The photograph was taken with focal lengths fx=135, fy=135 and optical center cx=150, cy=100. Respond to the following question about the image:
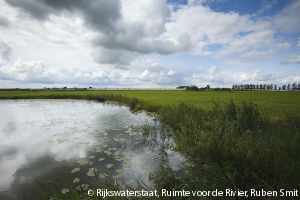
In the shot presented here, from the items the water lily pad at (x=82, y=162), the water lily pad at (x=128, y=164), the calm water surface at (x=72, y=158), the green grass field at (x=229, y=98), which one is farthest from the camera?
the green grass field at (x=229, y=98)

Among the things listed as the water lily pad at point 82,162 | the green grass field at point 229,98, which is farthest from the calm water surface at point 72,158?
the green grass field at point 229,98

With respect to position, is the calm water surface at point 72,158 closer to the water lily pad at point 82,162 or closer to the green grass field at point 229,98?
the water lily pad at point 82,162

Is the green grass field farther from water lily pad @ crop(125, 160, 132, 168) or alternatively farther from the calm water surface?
water lily pad @ crop(125, 160, 132, 168)

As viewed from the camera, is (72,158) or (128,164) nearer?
(128,164)

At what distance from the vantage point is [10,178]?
5664 mm

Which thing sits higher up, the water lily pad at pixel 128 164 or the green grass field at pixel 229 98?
the green grass field at pixel 229 98

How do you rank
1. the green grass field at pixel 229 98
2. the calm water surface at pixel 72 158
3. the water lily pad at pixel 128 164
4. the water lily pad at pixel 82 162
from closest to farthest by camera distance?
1. the calm water surface at pixel 72 158
2. the water lily pad at pixel 128 164
3. the water lily pad at pixel 82 162
4. the green grass field at pixel 229 98

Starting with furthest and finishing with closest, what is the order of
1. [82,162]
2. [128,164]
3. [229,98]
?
[229,98] → [82,162] → [128,164]

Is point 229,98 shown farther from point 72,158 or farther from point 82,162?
point 72,158

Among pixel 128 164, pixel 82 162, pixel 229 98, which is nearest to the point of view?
pixel 128 164

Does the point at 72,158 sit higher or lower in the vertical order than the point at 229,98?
lower

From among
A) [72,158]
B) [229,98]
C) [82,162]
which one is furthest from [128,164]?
[229,98]

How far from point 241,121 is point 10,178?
11.2 metres

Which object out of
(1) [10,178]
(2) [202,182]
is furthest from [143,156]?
(1) [10,178]
